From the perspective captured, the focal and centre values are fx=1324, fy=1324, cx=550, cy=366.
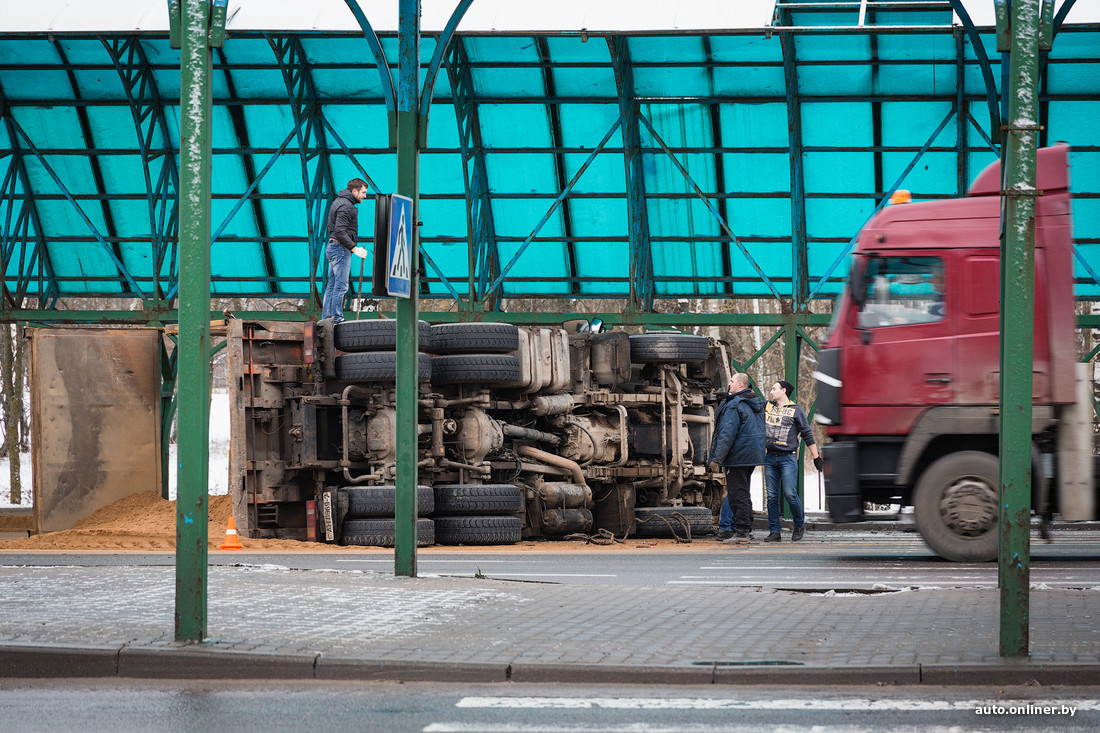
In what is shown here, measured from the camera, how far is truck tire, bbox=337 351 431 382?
48.4 ft

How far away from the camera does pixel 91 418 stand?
53.8ft

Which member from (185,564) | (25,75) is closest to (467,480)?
(185,564)

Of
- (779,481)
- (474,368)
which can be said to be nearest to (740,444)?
(779,481)

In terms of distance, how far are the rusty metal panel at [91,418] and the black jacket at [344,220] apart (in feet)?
9.54

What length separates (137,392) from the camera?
661 inches

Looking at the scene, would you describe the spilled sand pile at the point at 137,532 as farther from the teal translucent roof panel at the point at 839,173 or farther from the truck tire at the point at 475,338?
the teal translucent roof panel at the point at 839,173

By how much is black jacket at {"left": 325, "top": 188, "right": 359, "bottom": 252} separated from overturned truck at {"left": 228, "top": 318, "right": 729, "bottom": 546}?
109 cm

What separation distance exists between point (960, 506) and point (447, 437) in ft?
19.2

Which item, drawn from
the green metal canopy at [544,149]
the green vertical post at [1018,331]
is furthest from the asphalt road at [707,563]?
the green metal canopy at [544,149]

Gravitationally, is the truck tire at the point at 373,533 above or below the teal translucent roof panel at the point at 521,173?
below

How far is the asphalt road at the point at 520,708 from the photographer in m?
5.29

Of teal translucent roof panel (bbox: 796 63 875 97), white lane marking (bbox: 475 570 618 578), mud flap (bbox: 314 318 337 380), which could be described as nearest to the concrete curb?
white lane marking (bbox: 475 570 618 578)

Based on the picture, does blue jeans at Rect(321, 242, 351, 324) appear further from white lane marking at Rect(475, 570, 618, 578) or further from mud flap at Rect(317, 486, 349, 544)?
white lane marking at Rect(475, 570, 618, 578)

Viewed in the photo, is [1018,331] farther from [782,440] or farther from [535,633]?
[782,440]
